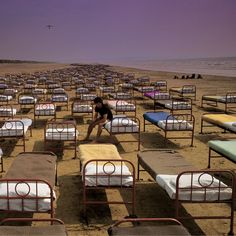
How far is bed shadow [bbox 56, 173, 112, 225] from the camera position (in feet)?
21.6

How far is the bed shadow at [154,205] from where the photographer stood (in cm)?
650

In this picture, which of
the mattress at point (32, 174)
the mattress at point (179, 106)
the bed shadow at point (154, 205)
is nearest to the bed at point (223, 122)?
the mattress at point (179, 106)

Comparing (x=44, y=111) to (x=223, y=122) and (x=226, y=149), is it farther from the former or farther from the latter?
(x=226, y=149)

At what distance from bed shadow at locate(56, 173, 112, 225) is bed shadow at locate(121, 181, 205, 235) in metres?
0.55

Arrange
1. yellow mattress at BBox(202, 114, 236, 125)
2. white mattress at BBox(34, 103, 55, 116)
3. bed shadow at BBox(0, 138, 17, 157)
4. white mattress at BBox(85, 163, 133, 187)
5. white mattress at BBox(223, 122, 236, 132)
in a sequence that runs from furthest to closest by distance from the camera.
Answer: white mattress at BBox(34, 103, 55, 116)
yellow mattress at BBox(202, 114, 236, 125)
white mattress at BBox(223, 122, 236, 132)
bed shadow at BBox(0, 138, 17, 157)
white mattress at BBox(85, 163, 133, 187)

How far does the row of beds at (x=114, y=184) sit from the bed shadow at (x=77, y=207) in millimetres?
195

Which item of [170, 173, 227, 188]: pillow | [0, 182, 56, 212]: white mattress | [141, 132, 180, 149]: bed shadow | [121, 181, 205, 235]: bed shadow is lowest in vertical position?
[121, 181, 205, 235]: bed shadow

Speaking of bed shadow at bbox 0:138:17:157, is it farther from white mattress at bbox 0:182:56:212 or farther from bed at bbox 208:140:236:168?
bed at bbox 208:140:236:168

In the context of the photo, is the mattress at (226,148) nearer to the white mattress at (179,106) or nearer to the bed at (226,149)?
the bed at (226,149)

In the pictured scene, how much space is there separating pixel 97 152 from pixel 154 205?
1833 millimetres

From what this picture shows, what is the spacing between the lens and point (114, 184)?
6754 mm

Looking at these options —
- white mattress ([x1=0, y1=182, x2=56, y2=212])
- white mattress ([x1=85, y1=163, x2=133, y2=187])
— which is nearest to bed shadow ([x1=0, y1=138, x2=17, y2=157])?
white mattress ([x1=85, y1=163, x2=133, y2=187])

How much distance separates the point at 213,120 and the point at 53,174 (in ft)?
22.6

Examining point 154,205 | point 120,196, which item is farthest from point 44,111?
point 154,205
